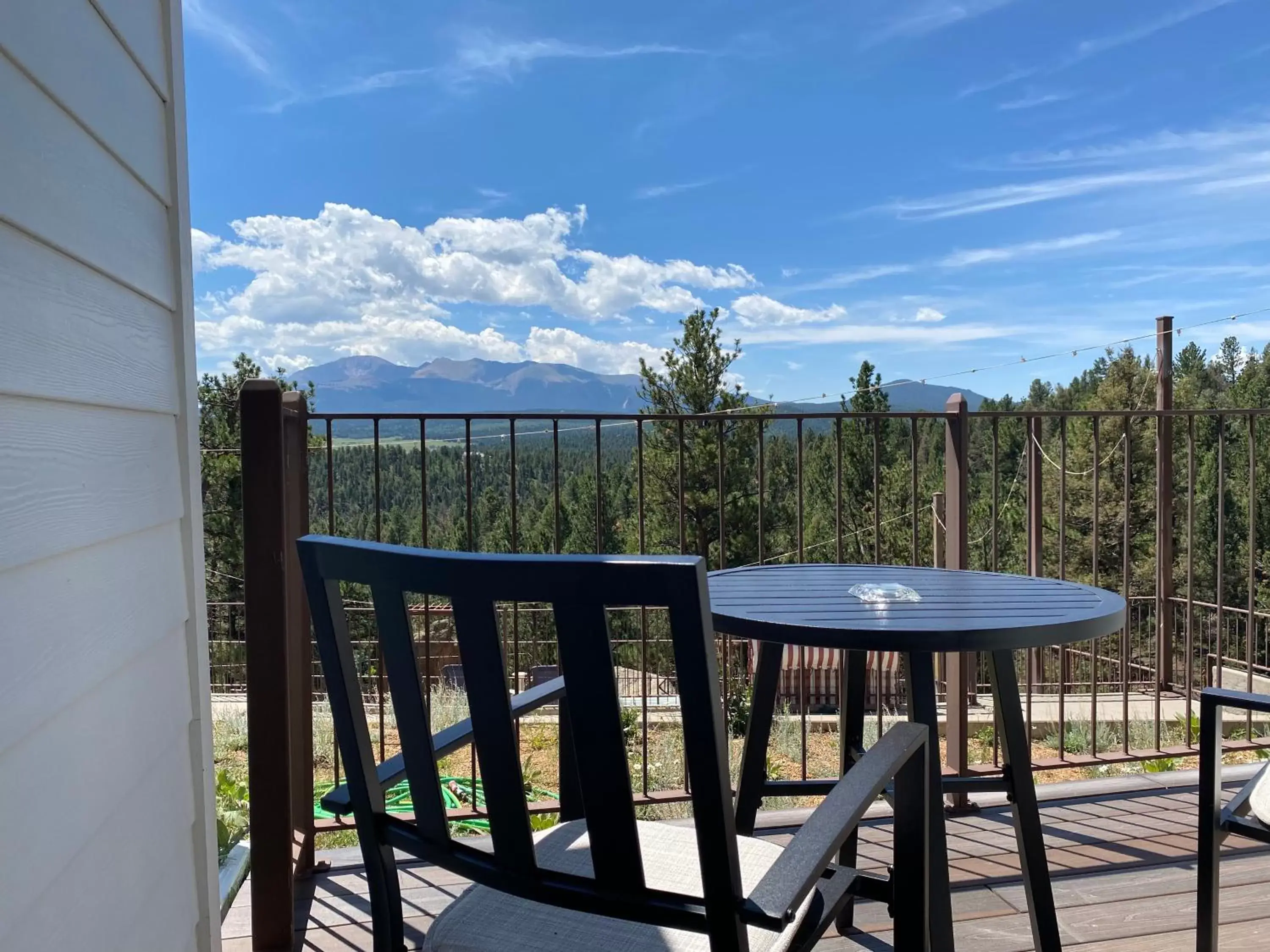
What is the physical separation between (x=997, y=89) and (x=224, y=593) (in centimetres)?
3777

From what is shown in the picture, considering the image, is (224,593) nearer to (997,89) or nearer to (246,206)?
(997,89)

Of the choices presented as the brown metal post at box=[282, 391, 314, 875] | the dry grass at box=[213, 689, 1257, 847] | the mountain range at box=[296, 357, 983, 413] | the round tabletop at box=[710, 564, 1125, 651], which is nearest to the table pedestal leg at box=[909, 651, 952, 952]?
the round tabletop at box=[710, 564, 1125, 651]

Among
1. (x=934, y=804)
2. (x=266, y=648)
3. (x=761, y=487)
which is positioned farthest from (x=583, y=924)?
(x=761, y=487)

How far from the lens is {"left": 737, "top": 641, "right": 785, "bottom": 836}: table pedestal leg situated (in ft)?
6.19

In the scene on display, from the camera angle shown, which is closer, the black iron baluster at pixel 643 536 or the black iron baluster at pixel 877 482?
the black iron baluster at pixel 643 536

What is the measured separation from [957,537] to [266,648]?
2097mm

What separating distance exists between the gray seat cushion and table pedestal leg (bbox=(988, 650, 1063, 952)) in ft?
2.33

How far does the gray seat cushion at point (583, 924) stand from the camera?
103 cm

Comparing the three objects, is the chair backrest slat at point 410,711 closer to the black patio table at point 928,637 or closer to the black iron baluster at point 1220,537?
the black patio table at point 928,637

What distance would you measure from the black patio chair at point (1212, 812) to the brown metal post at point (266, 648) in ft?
5.92

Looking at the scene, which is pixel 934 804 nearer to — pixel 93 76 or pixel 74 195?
pixel 74 195

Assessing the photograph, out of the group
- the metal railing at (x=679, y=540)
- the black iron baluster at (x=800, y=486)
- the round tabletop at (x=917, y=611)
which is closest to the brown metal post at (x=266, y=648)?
the metal railing at (x=679, y=540)

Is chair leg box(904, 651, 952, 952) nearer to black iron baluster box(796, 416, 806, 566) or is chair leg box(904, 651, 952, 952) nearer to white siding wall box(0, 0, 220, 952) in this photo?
black iron baluster box(796, 416, 806, 566)

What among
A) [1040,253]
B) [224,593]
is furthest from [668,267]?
[224,593]
